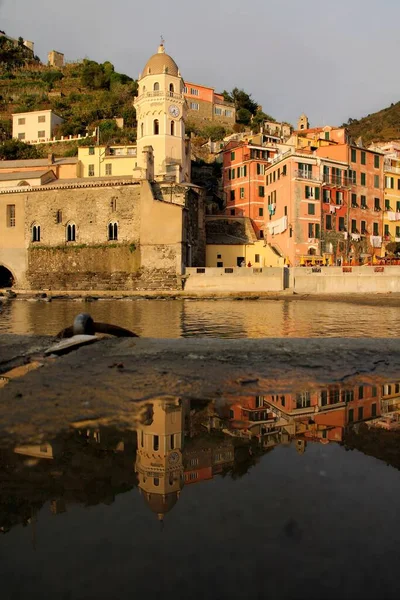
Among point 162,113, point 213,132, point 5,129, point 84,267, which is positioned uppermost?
point 213,132

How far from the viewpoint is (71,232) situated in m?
49.4

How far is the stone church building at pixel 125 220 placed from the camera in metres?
45.6

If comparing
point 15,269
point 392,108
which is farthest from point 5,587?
point 392,108

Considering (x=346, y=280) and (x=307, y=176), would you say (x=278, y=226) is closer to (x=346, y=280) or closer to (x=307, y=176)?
(x=307, y=176)

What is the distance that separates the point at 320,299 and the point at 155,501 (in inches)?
1416

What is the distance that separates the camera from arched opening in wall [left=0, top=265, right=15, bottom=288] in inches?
2105

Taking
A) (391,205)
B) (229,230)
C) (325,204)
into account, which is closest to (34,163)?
(229,230)

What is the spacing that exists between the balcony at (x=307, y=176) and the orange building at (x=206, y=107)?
44.3m

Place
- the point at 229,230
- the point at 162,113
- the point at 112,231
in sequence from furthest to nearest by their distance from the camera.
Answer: the point at 229,230 → the point at 162,113 → the point at 112,231

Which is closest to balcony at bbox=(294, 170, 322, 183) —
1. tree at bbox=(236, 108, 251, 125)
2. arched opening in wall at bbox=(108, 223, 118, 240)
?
arched opening in wall at bbox=(108, 223, 118, 240)

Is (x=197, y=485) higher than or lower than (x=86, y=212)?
lower

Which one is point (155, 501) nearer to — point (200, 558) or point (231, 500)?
point (231, 500)

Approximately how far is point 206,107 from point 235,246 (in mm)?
45896

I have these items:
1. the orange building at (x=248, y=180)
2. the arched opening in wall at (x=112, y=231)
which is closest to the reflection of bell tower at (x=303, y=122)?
the orange building at (x=248, y=180)
